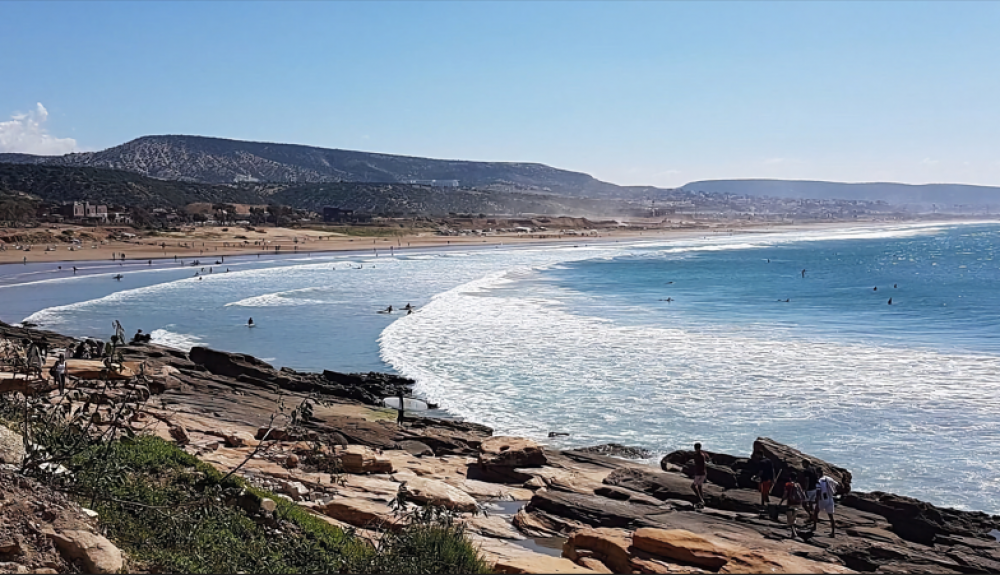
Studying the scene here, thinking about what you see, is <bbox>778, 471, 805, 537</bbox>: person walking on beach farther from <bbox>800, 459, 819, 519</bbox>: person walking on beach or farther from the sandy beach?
the sandy beach

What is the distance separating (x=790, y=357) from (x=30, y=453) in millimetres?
21424

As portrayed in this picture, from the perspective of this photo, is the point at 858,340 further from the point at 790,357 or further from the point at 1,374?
the point at 1,374

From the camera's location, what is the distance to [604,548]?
30.3 ft

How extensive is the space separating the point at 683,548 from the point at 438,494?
12.6ft

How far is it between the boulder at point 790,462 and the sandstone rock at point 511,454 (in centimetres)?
352

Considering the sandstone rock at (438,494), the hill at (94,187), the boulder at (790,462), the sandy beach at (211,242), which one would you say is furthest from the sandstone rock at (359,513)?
the hill at (94,187)

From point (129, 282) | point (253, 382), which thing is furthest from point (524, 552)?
point (129, 282)

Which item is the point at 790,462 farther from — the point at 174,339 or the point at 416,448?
the point at 174,339

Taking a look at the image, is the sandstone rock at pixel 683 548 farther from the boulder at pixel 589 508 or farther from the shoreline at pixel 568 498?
the boulder at pixel 589 508

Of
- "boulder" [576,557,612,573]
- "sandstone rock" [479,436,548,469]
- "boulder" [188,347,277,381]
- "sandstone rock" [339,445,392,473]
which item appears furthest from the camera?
"boulder" [188,347,277,381]

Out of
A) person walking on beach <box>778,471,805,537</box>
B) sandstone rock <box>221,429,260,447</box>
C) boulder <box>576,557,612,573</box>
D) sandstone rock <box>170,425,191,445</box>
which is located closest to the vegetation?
boulder <box>576,557,612,573</box>

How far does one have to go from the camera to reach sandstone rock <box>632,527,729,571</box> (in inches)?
356

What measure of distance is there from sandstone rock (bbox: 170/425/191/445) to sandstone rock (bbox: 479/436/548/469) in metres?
4.60

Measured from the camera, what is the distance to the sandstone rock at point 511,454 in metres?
13.5
